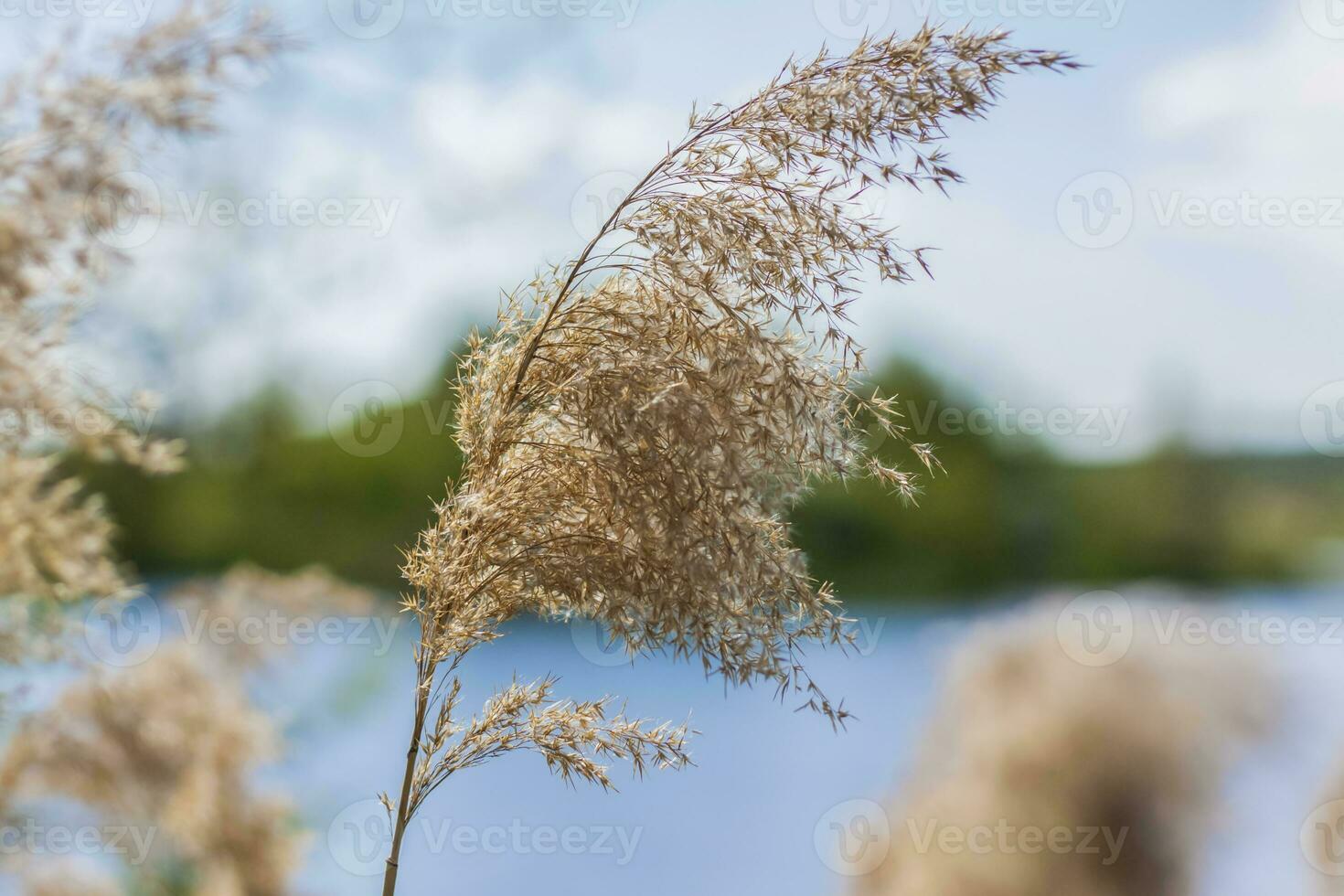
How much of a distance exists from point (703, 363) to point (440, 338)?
606cm

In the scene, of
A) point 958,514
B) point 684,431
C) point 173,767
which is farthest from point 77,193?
point 958,514

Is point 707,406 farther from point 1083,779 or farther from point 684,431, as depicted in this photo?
point 1083,779

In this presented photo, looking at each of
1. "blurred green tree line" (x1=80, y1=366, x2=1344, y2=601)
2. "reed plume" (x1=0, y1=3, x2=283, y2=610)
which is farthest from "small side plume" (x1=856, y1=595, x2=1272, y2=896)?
"blurred green tree line" (x1=80, y1=366, x2=1344, y2=601)

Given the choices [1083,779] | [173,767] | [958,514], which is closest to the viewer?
[173,767]

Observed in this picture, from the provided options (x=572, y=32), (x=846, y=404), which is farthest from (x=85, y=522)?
(x=572, y=32)

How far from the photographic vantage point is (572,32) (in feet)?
20.8

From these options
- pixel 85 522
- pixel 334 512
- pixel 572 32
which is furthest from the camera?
pixel 334 512

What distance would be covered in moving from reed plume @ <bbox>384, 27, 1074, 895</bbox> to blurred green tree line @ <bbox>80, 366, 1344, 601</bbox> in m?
5.85

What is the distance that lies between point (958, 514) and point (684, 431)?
817 cm

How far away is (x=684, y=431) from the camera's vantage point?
3.85 ft

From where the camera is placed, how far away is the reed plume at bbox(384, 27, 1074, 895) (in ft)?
3.92

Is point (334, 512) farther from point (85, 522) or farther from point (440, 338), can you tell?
point (85, 522)

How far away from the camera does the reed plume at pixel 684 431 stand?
1.20 metres

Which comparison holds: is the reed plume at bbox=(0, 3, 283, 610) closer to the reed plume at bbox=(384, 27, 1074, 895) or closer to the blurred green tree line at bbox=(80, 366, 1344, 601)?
the reed plume at bbox=(384, 27, 1074, 895)
